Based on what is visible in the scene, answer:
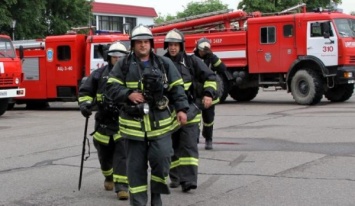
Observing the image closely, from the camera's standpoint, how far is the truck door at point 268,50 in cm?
1966

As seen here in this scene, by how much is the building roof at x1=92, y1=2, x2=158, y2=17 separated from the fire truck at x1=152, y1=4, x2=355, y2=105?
44194 millimetres

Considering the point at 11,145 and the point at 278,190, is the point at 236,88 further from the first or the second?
the point at 278,190

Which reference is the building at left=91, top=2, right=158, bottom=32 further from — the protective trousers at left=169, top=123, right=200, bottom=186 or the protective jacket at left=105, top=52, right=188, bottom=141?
the protective jacket at left=105, top=52, right=188, bottom=141

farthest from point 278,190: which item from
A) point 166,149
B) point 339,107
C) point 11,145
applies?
point 339,107

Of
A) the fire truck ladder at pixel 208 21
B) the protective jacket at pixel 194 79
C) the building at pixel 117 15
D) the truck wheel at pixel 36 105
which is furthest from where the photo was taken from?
the building at pixel 117 15

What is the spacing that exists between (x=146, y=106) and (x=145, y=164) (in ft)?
1.93

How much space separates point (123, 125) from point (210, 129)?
14.6 feet

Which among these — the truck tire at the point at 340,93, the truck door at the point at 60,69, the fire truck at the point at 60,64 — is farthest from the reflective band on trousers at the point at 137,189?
the truck door at the point at 60,69

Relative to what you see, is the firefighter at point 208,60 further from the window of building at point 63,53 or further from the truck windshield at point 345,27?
the window of building at point 63,53

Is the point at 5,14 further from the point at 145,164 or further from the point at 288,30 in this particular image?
the point at 145,164

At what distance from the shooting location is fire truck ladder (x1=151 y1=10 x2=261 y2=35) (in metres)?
21.5

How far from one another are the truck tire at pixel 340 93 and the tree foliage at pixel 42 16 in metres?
16.7

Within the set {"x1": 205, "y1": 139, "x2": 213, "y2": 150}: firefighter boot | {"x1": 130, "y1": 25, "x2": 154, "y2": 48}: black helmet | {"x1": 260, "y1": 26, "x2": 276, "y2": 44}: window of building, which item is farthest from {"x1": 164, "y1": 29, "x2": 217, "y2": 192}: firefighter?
{"x1": 260, "y1": 26, "x2": 276, "y2": 44}: window of building

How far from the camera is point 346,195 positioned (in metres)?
6.88
